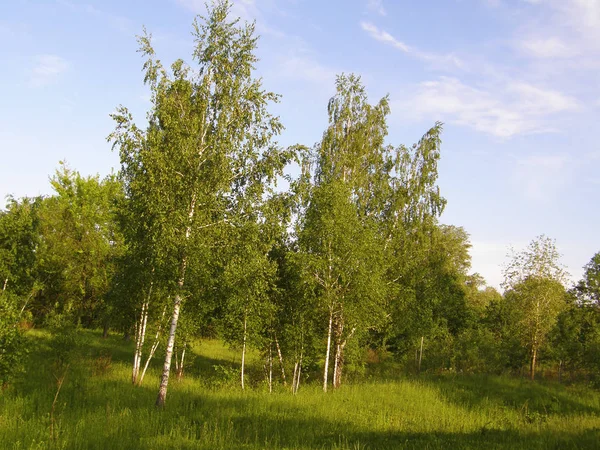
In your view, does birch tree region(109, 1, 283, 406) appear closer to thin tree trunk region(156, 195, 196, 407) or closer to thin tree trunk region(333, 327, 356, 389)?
thin tree trunk region(156, 195, 196, 407)

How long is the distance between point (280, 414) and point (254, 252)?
5.56m

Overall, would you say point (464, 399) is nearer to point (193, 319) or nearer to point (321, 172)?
point (193, 319)

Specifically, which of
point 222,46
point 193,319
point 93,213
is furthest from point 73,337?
point 93,213

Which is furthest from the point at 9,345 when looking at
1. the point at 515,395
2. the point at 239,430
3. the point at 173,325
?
the point at 515,395

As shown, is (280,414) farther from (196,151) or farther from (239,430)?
(196,151)

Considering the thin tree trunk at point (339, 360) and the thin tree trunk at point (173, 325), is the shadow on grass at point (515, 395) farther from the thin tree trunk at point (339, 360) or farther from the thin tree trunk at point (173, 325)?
the thin tree trunk at point (173, 325)

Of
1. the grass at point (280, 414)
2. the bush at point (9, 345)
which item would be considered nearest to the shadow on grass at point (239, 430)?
the grass at point (280, 414)

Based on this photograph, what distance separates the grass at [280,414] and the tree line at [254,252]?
5.86 feet

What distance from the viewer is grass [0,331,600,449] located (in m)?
11.5

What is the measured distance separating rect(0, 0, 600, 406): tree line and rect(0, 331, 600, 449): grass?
1.79m

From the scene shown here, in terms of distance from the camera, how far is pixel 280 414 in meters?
15.1

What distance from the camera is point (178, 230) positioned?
15.7 m

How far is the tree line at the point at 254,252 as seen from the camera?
53.5 ft

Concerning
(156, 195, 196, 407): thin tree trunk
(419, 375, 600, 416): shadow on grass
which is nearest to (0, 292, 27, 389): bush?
(156, 195, 196, 407): thin tree trunk
